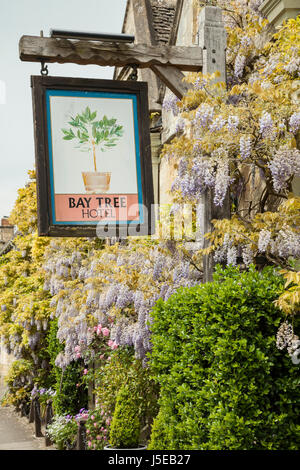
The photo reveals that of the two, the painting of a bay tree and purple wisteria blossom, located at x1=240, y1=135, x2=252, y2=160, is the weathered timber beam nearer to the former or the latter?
the painting of a bay tree

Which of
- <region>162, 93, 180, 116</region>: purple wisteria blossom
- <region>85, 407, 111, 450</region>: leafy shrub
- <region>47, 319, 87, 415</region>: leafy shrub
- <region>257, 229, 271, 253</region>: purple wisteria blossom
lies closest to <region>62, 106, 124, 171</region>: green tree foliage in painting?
<region>162, 93, 180, 116</region>: purple wisteria blossom

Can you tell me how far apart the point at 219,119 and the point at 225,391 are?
2.88m

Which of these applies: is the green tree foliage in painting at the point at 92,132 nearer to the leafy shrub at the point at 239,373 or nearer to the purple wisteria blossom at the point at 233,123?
the purple wisteria blossom at the point at 233,123

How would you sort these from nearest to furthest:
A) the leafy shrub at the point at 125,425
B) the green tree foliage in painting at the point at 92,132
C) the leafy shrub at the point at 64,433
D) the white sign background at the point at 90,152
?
the white sign background at the point at 90,152 < the green tree foliage in painting at the point at 92,132 < the leafy shrub at the point at 125,425 < the leafy shrub at the point at 64,433

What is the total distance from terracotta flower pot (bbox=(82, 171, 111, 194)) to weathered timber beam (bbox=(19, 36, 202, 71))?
3.88 feet

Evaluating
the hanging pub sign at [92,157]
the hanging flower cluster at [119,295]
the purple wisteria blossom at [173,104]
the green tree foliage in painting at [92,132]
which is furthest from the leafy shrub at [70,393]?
the green tree foliage in painting at [92,132]

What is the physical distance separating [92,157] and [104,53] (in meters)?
1.10

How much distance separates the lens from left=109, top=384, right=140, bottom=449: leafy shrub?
9.11m

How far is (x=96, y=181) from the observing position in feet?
22.4

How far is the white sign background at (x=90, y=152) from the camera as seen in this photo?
22.0 ft

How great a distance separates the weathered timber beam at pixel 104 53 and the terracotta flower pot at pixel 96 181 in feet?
3.88

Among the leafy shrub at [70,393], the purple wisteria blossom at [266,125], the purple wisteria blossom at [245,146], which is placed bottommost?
the leafy shrub at [70,393]

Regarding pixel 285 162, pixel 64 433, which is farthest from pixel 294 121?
pixel 64 433

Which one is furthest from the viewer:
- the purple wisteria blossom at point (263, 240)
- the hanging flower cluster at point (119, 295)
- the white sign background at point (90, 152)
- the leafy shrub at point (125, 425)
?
the leafy shrub at point (125, 425)
